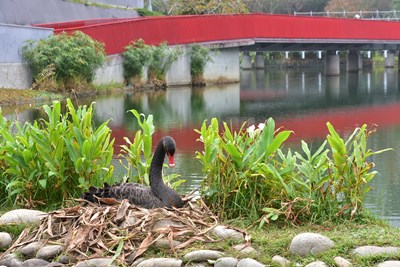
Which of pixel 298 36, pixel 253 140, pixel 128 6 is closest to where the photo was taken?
pixel 253 140

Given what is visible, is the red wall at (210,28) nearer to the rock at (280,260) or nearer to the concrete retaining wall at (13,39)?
the concrete retaining wall at (13,39)

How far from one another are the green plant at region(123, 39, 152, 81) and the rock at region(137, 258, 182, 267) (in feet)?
94.5

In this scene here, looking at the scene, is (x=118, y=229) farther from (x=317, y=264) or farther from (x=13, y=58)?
(x=13, y=58)

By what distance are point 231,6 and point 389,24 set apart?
31.8ft

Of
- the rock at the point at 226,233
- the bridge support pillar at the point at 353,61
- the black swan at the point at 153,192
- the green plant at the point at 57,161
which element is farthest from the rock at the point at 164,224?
the bridge support pillar at the point at 353,61

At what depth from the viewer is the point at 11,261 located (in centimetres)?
630

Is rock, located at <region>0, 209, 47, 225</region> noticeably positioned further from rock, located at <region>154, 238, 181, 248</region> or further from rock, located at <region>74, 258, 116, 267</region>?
rock, located at <region>154, 238, 181, 248</region>

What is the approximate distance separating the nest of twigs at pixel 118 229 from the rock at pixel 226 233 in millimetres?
48

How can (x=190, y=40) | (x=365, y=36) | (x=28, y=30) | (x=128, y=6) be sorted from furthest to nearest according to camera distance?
1. (x=128, y=6)
2. (x=365, y=36)
3. (x=190, y=40)
4. (x=28, y=30)

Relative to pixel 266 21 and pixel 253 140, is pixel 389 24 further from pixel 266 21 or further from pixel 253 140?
pixel 253 140

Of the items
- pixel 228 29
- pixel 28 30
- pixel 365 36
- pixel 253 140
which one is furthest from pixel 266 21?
pixel 253 140

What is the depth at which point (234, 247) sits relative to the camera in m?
6.12

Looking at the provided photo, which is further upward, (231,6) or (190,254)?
(231,6)

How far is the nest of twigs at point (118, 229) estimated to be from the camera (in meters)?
6.21
